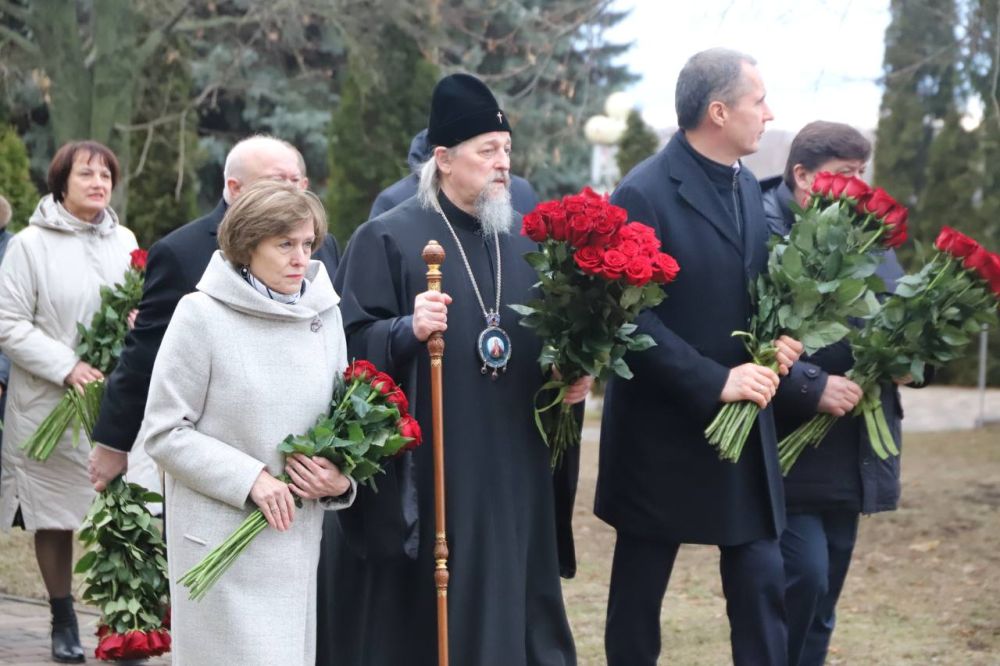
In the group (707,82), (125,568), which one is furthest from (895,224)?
(125,568)

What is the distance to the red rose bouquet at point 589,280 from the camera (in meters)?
4.95

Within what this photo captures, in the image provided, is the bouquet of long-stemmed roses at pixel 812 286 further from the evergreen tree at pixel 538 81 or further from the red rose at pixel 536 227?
the evergreen tree at pixel 538 81

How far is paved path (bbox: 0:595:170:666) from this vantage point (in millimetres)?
7117

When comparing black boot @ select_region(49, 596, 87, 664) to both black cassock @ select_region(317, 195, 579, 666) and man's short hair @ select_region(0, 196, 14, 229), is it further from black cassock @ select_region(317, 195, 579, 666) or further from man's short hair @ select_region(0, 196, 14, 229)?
man's short hair @ select_region(0, 196, 14, 229)

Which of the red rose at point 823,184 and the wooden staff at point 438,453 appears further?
the red rose at point 823,184

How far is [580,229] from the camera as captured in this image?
4.95 m

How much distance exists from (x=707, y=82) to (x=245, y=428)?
7.02ft

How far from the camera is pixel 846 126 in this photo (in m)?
6.34

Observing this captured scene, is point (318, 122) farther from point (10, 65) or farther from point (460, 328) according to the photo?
point (460, 328)

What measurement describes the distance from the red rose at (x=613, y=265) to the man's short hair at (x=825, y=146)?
1687mm

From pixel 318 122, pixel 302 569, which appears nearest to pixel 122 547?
pixel 302 569

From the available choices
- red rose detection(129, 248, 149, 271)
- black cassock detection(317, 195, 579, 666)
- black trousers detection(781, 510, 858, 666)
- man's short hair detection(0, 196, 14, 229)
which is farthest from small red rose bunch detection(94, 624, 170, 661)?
man's short hair detection(0, 196, 14, 229)

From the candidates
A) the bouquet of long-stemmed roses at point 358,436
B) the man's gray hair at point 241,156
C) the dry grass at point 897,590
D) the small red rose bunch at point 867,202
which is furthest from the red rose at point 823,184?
the dry grass at point 897,590

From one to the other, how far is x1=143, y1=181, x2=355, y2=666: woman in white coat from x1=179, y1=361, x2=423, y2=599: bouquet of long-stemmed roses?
0.04 m
